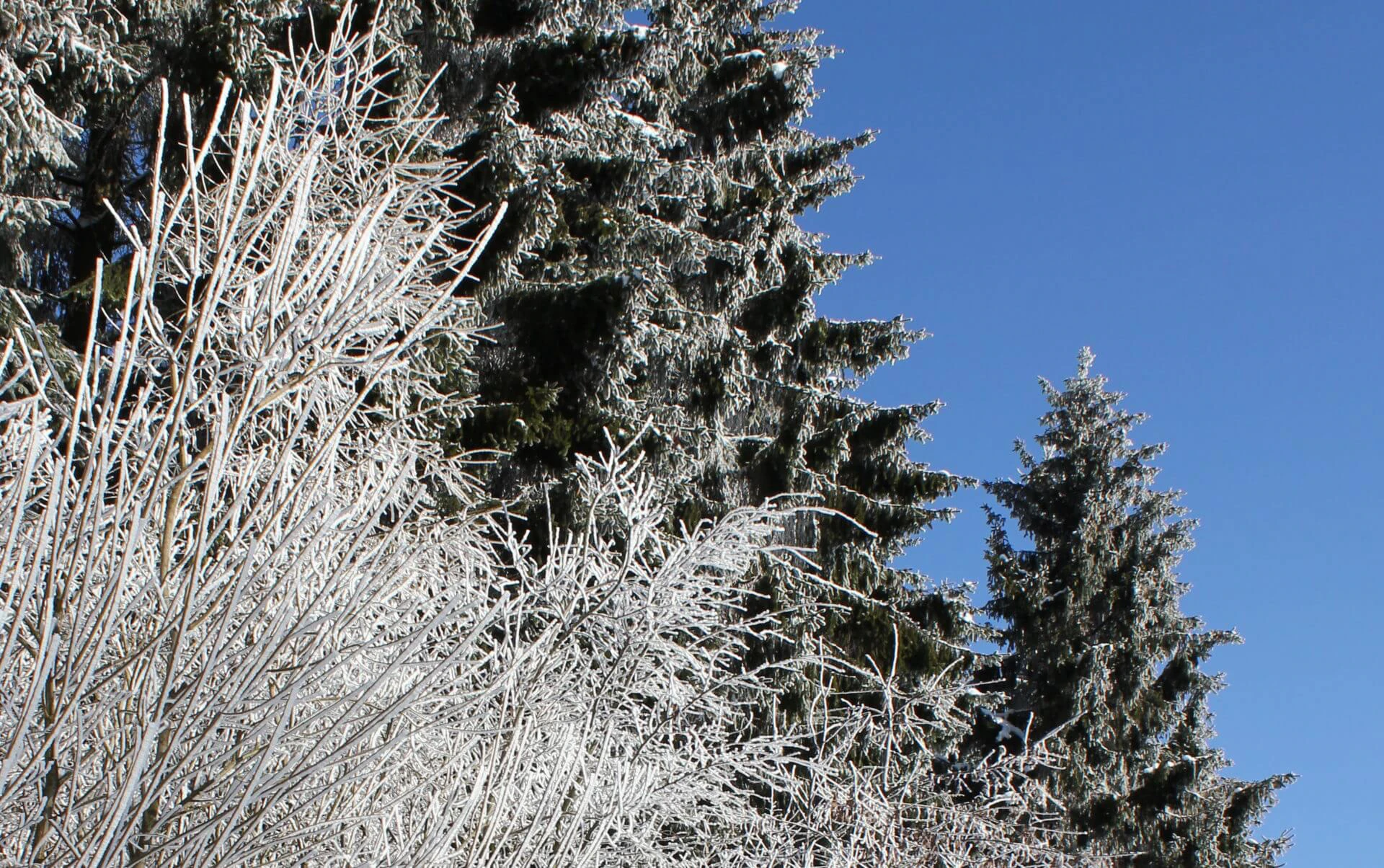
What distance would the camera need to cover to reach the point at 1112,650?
67.0 feet

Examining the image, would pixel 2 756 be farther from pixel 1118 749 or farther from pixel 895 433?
pixel 1118 749

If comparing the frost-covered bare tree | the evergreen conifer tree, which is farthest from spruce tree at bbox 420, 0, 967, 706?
the frost-covered bare tree

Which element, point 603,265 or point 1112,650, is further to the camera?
point 1112,650

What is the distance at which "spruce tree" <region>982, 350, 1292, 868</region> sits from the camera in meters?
19.6

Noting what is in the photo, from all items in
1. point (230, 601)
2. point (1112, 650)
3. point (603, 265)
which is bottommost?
point (230, 601)

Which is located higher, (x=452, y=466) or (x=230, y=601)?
(x=452, y=466)

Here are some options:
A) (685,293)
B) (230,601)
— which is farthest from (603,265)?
(230,601)

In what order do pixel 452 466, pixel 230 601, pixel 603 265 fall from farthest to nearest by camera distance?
pixel 603 265 < pixel 452 466 < pixel 230 601

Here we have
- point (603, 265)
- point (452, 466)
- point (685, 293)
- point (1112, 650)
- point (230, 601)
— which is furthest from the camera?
point (1112, 650)

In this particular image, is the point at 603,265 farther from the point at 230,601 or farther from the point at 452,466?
the point at 230,601

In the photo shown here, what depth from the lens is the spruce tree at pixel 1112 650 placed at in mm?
19562

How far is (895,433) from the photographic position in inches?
638

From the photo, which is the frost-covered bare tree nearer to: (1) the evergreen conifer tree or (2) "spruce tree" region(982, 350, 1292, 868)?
(1) the evergreen conifer tree

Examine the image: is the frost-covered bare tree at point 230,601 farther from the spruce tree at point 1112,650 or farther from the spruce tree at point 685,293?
the spruce tree at point 1112,650
